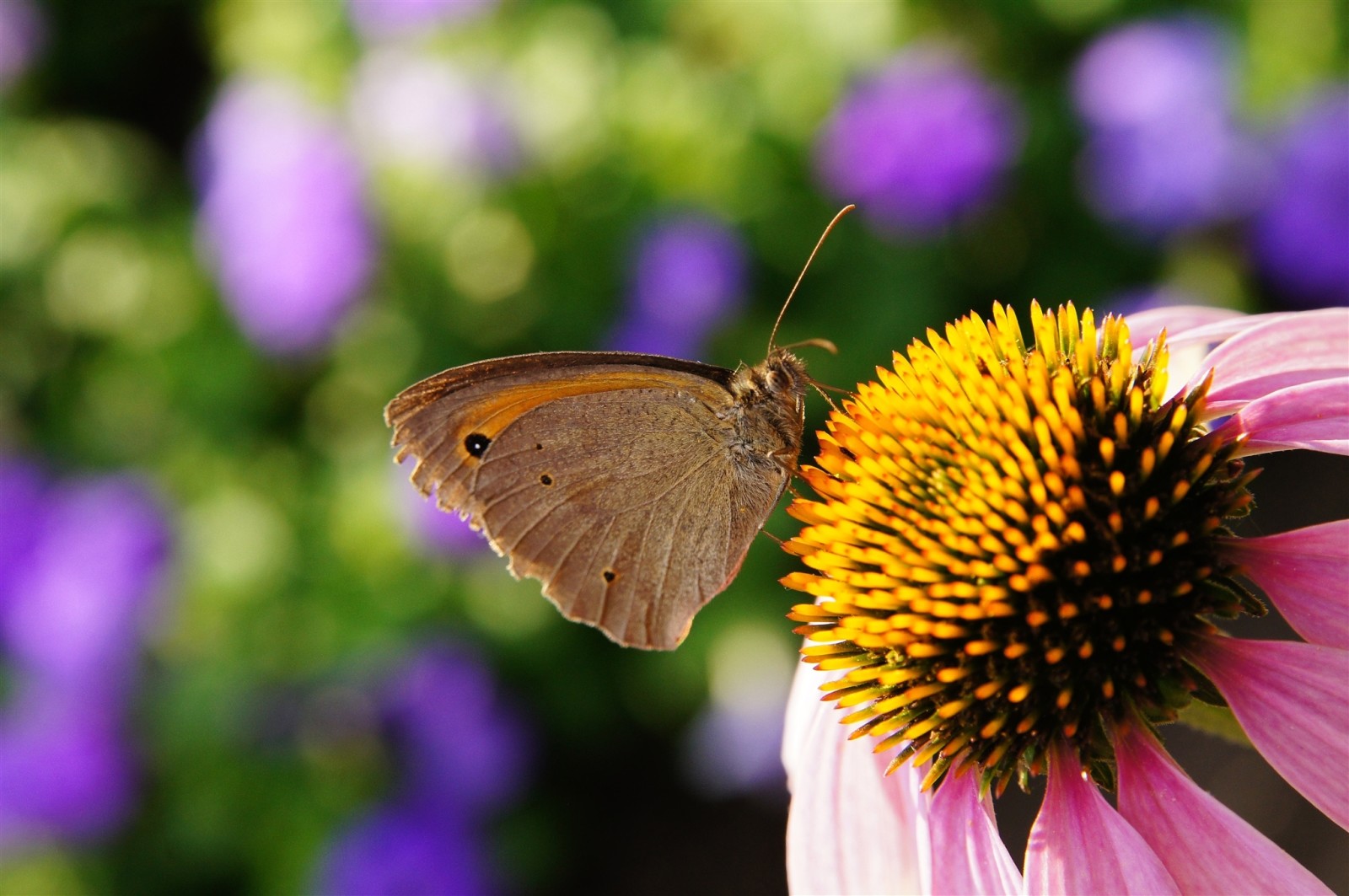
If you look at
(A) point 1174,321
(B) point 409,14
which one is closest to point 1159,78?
(A) point 1174,321

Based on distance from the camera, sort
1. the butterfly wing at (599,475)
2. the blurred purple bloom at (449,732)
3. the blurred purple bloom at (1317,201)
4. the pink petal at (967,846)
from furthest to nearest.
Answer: the blurred purple bloom at (449,732), the blurred purple bloom at (1317,201), the butterfly wing at (599,475), the pink petal at (967,846)

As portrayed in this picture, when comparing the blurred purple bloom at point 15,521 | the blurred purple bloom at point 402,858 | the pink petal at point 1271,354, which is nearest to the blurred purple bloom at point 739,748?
the blurred purple bloom at point 402,858

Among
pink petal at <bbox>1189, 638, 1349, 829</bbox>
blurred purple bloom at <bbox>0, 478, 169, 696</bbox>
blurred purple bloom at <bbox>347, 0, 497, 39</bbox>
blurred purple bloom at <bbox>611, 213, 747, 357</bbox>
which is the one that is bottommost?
pink petal at <bbox>1189, 638, 1349, 829</bbox>

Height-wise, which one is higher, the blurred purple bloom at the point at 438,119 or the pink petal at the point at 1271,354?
the blurred purple bloom at the point at 438,119

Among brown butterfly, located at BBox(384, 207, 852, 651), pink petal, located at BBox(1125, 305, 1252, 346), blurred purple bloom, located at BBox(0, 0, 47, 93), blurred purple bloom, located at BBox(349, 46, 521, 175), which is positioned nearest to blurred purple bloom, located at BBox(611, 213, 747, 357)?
blurred purple bloom, located at BBox(349, 46, 521, 175)

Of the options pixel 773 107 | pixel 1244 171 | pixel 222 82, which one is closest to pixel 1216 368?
pixel 1244 171

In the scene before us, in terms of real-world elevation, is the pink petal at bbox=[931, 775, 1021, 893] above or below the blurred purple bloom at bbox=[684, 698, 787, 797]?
below

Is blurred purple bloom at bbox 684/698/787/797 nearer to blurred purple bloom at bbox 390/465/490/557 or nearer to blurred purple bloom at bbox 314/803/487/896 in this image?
blurred purple bloom at bbox 314/803/487/896

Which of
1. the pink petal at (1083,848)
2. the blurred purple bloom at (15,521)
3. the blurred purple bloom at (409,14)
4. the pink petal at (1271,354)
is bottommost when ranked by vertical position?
the pink petal at (1083,848)

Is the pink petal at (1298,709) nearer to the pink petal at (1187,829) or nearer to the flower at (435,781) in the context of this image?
the pink petal at (1187,829)
